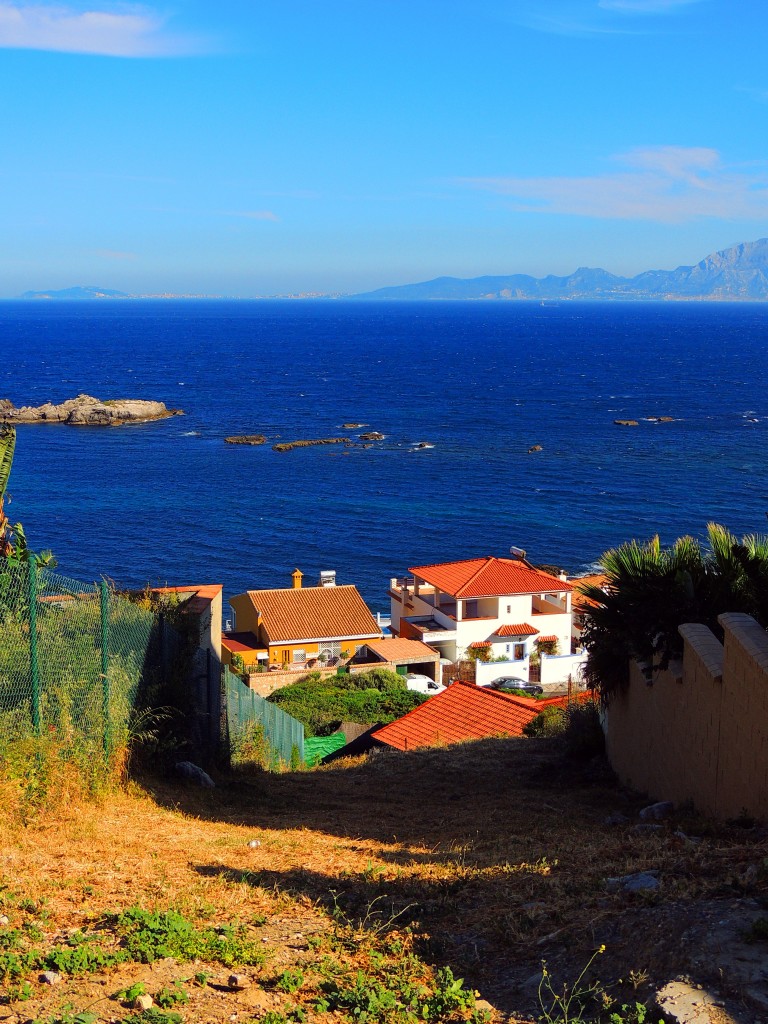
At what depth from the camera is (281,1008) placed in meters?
5.12

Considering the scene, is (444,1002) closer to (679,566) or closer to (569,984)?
(569,984)

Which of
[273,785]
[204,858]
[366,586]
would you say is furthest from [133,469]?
[204,858]

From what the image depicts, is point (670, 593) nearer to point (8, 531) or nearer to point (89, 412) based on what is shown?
point (8, 531)

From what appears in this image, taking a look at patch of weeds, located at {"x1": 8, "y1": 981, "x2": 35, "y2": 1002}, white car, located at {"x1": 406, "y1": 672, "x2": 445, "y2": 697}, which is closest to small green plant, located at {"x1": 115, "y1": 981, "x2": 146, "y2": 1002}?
patch of weeds, located at {"x1": 8, "y1": 981, "x2": 35, "y2": 1002}

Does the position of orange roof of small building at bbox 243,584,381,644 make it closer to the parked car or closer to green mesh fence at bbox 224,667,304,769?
the parked car

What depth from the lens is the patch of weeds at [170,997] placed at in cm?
509

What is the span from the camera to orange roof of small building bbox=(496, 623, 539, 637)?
44594mm

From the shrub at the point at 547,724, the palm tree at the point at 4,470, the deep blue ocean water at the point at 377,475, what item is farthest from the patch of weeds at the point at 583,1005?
the deep blue ocean water at the point at 377,475

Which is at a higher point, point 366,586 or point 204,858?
point 204,858

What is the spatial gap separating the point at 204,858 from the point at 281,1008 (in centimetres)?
260

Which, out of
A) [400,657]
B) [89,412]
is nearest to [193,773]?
[400,657]

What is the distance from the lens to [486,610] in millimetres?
44750

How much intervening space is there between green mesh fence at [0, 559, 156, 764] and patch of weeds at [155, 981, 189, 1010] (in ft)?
12.2

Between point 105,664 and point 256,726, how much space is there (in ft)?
18.4
